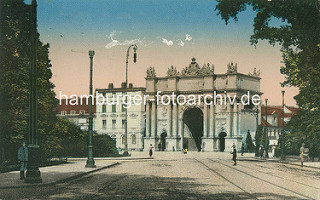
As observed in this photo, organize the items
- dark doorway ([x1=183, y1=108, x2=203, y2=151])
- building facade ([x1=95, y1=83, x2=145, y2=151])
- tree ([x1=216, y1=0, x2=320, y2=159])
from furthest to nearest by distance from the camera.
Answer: building facade ([x1=95, y1=83, x2=145, y2=151]) → dark doorway ([x1=183, y1=108, x2=203, y2=151]) → tree ([x1=216, y1=0, x2=320, y2=159])

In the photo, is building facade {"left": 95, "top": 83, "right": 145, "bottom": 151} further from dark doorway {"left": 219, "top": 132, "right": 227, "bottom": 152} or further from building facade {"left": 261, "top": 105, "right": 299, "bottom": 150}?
building facade {"left": 261, "top": 105, "right": 299, "bottom": 150}

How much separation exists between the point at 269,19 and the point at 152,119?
213 feet

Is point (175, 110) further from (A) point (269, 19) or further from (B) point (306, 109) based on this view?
(A) point (269, 19)

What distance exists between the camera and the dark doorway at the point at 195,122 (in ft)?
299

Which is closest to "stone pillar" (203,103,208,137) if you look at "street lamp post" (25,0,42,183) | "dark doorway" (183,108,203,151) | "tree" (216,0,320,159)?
"dark doorway" (183,108,203,151)

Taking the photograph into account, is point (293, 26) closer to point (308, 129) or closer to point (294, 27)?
point (294, 27)

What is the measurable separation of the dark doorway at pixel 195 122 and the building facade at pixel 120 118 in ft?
36.1

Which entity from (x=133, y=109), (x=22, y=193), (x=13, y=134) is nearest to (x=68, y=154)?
(x=13, y=134)

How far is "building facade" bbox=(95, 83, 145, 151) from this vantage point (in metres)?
96.7

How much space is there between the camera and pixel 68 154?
5162 cm

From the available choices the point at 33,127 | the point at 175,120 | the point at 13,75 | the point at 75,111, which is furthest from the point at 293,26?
the point at 75,111

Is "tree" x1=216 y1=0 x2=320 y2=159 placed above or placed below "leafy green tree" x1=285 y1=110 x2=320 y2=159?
above

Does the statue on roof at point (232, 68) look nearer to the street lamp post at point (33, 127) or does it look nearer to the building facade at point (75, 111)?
the building facade at point (75, 111)

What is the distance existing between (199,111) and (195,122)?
267 centimetres
